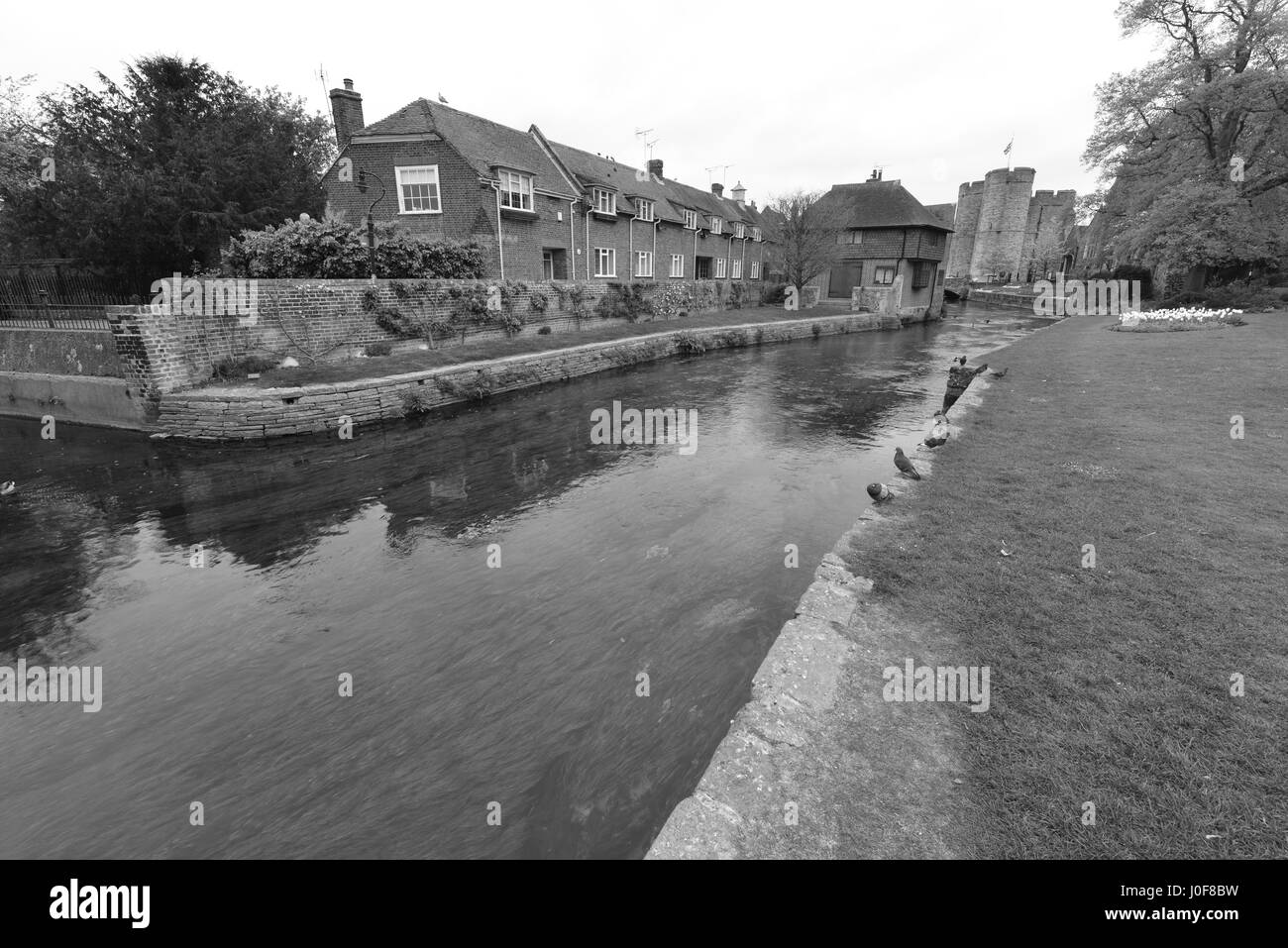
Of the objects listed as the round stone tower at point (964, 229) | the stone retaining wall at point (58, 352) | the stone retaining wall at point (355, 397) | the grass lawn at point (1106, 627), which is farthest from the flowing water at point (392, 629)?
the round stone tower at point (964, 229)

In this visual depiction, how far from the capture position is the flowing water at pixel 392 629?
14.2 ft

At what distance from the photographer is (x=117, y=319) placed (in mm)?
13562

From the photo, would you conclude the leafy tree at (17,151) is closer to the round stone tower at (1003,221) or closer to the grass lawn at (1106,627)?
the grass lawn at (1106,627)

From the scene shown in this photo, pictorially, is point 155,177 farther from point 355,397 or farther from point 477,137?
point 355,397

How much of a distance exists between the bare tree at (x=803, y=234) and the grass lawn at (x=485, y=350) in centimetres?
703

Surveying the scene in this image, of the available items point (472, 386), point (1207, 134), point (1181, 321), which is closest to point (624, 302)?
point (472, 386)

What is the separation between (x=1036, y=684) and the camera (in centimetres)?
415

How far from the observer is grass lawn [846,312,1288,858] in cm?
312

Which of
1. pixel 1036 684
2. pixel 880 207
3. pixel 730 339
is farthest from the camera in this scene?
pixel 880 207

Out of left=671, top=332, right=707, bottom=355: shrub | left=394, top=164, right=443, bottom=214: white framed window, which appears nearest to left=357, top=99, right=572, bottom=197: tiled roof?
left=394, top=164, right=443, bottom=214: white framed window

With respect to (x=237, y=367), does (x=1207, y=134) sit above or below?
above

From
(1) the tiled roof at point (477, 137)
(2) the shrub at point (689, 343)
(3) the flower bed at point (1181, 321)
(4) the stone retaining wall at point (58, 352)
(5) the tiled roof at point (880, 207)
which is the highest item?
(5) the tiled roof at point (880, 207)

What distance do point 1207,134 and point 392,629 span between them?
49404 millimetres

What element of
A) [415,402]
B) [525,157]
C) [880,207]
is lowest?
[415,402]
